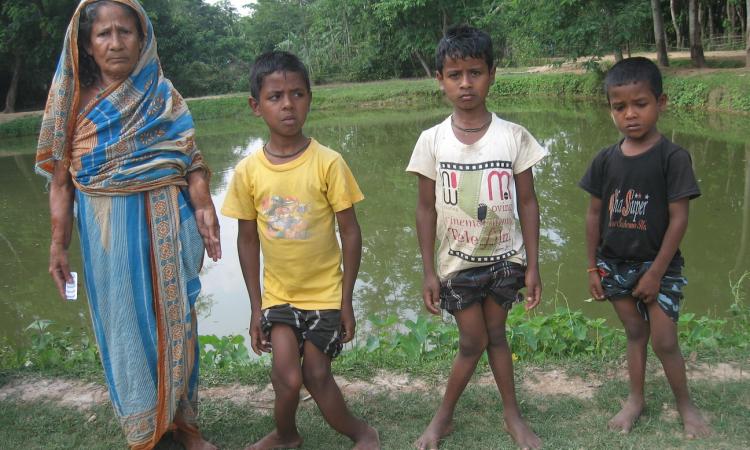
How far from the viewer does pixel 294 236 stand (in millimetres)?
2150

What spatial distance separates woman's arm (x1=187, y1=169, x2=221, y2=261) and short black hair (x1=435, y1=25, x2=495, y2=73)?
0.99m

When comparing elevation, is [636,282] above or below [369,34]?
below

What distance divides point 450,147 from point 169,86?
106 cm

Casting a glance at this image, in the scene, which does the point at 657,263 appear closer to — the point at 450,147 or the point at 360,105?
the point at 450,147

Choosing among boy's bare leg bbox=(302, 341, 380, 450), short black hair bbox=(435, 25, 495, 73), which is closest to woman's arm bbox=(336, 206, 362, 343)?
boy's bare leg bbox=(302, 341, 380, 450)

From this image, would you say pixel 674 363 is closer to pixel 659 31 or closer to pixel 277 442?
pixel 277 442

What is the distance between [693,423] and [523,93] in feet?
66.1

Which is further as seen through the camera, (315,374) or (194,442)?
(194,442)

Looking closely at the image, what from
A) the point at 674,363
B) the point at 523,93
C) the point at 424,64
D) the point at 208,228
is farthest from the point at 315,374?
the point at 424,64

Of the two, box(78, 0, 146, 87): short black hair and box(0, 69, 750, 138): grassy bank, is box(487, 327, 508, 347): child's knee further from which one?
box(0, 69, 750, 138): grassy bank

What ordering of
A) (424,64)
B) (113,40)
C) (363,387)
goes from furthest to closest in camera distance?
(424,64)
(363,387)
(113,40)

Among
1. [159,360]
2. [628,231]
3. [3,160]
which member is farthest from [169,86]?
[3,160]

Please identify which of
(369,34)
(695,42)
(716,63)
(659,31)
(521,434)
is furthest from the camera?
(369,34)

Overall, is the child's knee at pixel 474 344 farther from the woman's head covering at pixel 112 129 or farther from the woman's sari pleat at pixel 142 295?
the woman's head covering at pixel 112 129
